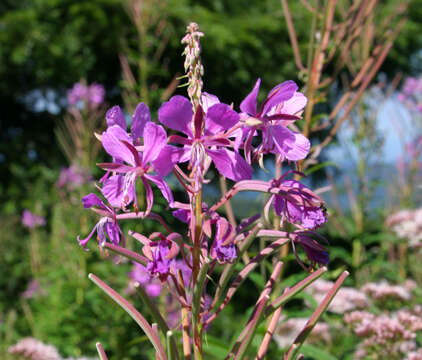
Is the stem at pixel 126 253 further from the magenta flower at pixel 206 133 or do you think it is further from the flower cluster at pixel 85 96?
the flower cluster at pixel 85 96

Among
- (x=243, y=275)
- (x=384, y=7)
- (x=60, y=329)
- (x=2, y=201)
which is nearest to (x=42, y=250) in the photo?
(x=60, y=329)

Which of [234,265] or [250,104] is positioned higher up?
[250,104]

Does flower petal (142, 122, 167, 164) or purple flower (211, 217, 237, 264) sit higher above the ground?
flower petal (142, 122, 167, 164)

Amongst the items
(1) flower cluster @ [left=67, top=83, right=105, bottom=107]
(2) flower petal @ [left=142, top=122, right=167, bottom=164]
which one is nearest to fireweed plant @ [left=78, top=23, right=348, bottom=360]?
(2) flower petal @ [left=142, top=122, right=167, bottom=164]

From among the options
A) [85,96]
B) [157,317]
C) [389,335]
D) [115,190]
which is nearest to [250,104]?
[115,190]

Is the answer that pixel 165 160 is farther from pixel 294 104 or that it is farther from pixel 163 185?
pixel 294 104

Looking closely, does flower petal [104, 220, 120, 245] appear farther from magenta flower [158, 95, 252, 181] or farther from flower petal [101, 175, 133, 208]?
magenta flower [158, 95, 252, 181]

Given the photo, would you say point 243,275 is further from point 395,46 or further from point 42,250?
point 395,46
